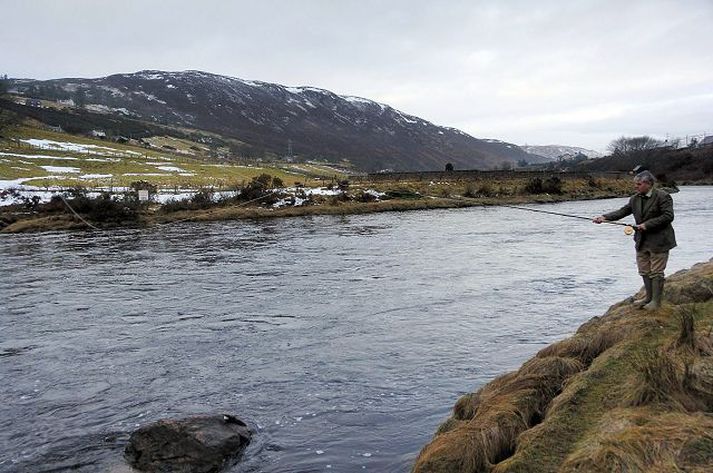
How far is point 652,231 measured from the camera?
8828 millimetres

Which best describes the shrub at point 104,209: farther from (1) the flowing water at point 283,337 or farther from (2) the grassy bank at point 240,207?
(1) the flowing water at point 283,337

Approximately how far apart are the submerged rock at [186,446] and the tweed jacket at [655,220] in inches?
266

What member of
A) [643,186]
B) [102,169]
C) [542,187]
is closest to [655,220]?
[643,186]

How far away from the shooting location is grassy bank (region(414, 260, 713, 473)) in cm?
413

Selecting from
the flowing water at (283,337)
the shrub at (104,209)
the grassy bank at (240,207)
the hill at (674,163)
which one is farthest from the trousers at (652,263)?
the hill at (674,163)

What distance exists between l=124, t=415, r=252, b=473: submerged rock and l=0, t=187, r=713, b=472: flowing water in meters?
0.23

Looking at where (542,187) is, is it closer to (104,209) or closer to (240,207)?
(240,207)

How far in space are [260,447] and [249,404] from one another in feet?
4.49

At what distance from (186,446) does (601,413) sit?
4.65 m

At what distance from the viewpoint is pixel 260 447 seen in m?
7.20

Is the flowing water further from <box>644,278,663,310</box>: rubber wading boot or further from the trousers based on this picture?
the trousers

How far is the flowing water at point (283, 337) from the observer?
757 centimetres

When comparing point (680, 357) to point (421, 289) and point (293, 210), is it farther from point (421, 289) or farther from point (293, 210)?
point (293, 210)

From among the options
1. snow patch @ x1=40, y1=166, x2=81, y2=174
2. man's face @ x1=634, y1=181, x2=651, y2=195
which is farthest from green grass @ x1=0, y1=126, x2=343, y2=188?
man's face @ x1=634, y1=181, x2=651, y2=195
